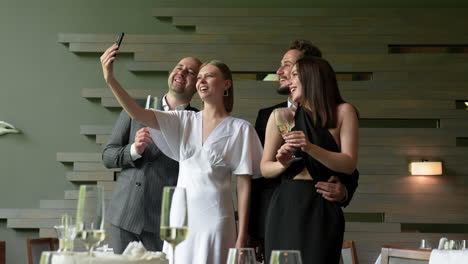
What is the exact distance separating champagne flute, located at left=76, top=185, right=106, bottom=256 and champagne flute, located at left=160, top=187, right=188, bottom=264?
0.13 metres

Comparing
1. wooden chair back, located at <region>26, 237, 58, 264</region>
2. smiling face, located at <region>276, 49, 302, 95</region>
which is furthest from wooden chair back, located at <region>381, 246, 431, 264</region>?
wooden chair back, located at <region>26, 237, 58, 264</region>

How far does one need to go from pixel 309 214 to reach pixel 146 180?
0.99 meters

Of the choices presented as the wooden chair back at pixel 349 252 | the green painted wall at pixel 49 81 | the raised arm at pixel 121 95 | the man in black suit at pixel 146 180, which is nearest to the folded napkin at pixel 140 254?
the raised arm at pixel 121 95

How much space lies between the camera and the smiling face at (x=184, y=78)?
3.42 metres

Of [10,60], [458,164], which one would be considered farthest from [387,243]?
[10,60]

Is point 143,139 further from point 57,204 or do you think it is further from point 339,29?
point 339,29

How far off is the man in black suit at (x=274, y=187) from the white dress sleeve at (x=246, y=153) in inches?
3.0

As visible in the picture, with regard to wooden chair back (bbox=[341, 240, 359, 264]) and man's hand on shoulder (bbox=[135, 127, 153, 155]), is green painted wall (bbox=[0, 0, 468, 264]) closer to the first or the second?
wooden chair back (bbox=[341, 240, 359, 264])

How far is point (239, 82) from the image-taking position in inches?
285

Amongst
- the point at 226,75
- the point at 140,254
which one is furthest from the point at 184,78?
the point at 140,254

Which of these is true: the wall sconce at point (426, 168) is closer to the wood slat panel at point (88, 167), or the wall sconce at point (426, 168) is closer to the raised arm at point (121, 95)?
the wood slat panel at point (88, 167)

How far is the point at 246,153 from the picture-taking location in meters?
3.04

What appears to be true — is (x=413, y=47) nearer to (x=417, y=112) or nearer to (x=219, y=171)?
(x=417, y=112)

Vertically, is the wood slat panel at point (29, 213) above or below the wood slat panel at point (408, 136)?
below
